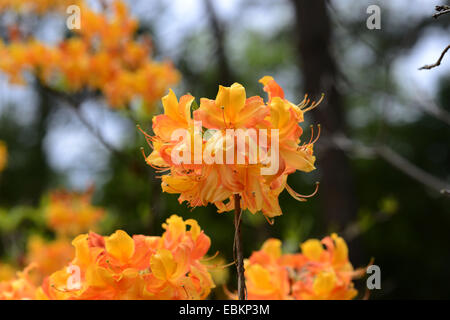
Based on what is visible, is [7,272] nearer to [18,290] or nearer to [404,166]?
[18,290]

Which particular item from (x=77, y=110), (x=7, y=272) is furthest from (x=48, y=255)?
(x=77, y=110)

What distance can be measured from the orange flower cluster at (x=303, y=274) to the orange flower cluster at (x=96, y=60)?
5.40 ft

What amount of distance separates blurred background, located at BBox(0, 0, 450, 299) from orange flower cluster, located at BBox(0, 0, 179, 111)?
8.4 inches

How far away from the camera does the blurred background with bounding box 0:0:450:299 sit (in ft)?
7.80

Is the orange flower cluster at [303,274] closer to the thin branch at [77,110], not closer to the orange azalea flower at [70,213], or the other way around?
the thin branch at [77,110]

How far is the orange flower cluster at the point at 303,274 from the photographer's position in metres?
0.92

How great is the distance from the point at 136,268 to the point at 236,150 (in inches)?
11.4

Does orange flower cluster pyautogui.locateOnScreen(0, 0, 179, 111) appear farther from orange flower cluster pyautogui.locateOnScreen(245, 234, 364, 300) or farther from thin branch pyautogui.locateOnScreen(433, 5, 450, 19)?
thin branch pyautogui.locateOnScreen(433, 5, 450, 19)

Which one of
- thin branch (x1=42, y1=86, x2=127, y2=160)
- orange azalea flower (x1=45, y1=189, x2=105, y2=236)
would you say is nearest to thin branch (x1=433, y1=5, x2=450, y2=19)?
thin branch (x1=42, y1=86, x2=127, y2=160)

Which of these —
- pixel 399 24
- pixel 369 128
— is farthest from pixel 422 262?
pixel 399 24

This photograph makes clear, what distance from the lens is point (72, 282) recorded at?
0.83 meters

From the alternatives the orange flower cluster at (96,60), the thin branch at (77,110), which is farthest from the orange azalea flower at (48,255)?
the orange flower cluster at (96,60)
